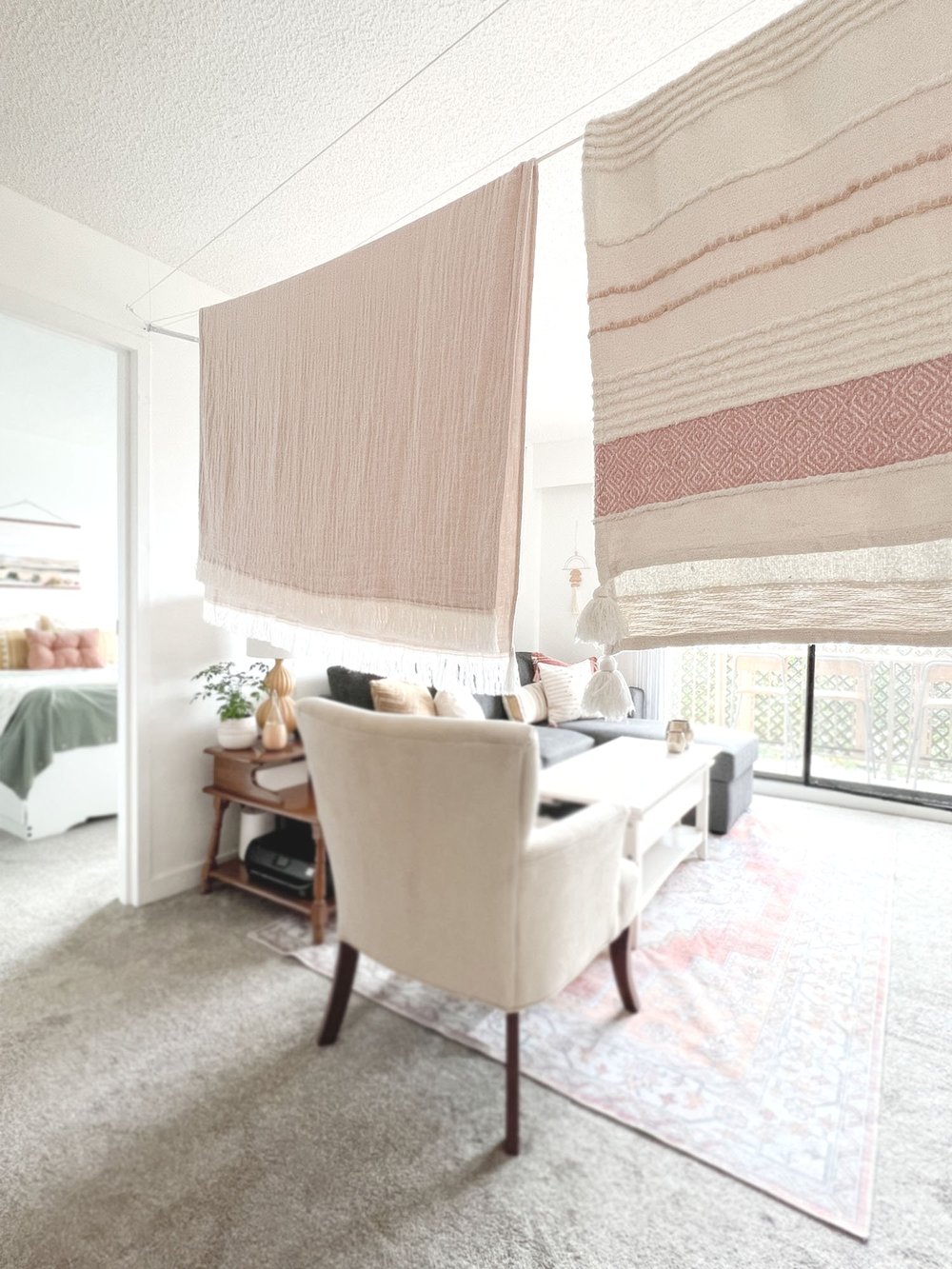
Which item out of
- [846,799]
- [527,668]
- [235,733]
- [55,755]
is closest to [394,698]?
[235,733]

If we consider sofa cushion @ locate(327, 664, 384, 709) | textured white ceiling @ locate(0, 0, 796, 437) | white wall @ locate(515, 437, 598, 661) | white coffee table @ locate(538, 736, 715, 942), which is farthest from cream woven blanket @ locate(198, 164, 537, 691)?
white wall @ locate(515, 437, 598, 661)

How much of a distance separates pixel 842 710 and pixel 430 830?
12.3ft

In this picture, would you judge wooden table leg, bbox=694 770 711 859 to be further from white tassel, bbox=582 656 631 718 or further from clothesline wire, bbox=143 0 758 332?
clothesline wire, bbox=143 0 758 332

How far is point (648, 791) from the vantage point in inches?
89.8

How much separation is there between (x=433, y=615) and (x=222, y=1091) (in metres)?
1.38

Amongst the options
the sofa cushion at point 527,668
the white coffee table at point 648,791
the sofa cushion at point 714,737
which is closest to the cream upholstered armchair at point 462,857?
the white coffee table at point 648,791

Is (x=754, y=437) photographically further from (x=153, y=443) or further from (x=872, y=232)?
(x=153, y=443)

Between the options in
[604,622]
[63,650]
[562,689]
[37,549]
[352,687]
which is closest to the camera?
[604,622]

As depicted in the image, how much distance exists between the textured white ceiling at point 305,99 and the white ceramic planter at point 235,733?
5.71ft

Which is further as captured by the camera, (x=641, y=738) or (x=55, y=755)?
(x=641, y=738)

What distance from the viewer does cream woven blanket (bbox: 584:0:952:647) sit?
53 centimetres

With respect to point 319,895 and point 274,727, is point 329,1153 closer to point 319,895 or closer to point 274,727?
point 319,895

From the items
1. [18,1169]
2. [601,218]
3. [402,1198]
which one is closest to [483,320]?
[601,218]

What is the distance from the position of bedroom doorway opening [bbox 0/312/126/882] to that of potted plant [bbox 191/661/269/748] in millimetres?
387
